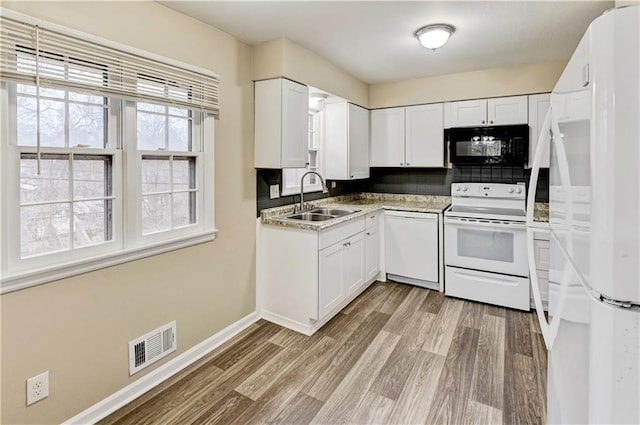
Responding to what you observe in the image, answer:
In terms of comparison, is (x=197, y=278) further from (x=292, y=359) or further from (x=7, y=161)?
(x=7, y=161)

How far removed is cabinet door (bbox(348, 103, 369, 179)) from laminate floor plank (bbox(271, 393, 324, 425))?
96.5 inches

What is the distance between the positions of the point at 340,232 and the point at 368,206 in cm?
93

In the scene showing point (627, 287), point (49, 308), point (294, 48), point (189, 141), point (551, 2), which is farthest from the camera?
point (294, 48)

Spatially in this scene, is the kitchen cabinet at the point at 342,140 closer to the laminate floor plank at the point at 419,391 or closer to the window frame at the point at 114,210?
the window frame at the point at 114,210

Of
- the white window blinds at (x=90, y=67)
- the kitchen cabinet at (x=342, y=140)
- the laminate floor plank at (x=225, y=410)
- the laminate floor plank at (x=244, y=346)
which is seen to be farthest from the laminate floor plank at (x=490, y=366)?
the white window blinds at (x=90, y=67)

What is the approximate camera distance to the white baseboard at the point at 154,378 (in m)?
1.86

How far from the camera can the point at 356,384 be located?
217cm

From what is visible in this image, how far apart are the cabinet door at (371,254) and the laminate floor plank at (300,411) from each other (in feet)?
5.93

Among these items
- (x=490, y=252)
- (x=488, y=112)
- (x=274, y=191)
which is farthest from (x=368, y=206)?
(x=488, y=112)

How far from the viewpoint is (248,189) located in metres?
2.91

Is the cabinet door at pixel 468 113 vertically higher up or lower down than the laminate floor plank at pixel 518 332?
higher up

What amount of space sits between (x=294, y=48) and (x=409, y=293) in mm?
2687

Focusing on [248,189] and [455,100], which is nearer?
[248,189]

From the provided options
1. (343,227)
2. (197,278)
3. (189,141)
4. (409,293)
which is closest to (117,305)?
(197,278)
